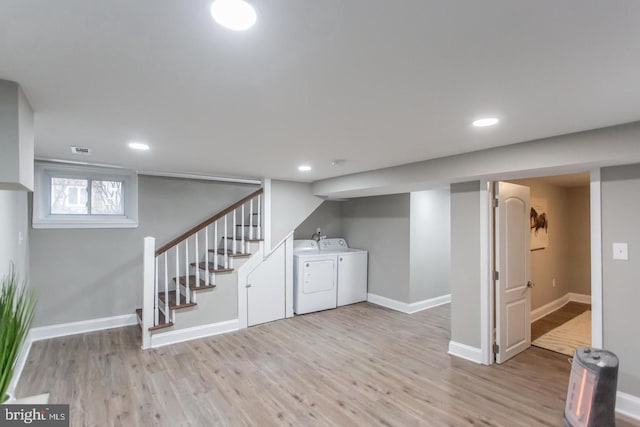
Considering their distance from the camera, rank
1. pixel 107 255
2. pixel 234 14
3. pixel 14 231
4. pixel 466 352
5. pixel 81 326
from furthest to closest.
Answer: pixel 107 255
pixel 81 326
pixel 466 352
pixel 14 231
pixel 234 14

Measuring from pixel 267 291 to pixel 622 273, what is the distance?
3884 millimetres

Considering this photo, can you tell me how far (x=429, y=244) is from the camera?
519 centimetres

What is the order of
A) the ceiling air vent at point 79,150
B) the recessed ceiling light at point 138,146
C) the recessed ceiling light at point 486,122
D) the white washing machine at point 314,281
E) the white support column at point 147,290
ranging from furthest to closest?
the white washing machine at point 314,281
the white support column at point 147,290
the ceiling air vent at point 79,150
the recessed ceiling light at point 138,146
the recessed ceiling light at point 486,122

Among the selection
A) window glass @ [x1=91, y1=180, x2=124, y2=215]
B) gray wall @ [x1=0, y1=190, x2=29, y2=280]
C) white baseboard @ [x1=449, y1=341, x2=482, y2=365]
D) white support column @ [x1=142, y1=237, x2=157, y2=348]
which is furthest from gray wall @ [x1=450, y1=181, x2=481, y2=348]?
window glass @ [x1=91, y1=180, x2=124, y2=215]

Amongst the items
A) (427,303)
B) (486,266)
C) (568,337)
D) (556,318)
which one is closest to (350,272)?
(427,303)

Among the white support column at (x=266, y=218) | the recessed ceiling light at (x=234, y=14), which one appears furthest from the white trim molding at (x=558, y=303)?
the recessed ceiling light at (x=234, y=14)

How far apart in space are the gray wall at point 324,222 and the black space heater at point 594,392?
14.3 ft

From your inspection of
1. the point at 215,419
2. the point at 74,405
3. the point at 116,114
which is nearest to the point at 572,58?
the point at 116,114

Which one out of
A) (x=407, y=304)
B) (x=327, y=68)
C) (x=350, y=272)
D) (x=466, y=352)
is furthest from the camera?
(x=350, y=272)

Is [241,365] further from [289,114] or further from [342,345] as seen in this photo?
[289,114]

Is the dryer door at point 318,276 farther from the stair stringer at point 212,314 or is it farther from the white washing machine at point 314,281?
the stair stringer at point 212,314

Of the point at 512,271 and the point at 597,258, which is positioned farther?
the point at 512,271

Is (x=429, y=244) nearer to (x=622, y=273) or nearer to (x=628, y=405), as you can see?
(x=622, y=273)

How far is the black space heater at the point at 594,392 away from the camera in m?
1.99
